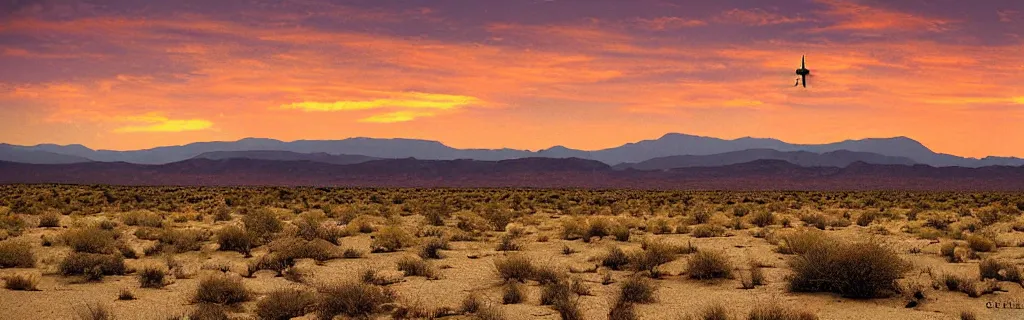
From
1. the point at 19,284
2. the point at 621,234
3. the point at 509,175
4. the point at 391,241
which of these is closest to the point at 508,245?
the point at 391,241

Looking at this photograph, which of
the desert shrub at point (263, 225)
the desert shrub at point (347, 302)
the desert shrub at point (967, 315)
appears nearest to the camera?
the desert shrub at point (967, 315)

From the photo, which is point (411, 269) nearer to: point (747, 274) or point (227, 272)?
point (227, 272)

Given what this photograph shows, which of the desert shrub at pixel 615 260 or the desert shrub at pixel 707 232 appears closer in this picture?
the desert shrub at pixel 615 260

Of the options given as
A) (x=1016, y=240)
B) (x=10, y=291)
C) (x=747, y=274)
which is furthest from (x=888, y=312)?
(x=10, y=291)

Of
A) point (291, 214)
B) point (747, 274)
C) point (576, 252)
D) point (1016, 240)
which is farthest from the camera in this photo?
point (291, 214)

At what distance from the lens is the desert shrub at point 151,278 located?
1483 centimetres

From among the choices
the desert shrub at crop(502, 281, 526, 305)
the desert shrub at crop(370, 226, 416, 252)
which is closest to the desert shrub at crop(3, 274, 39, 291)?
the desert shrub at crop(370, 226, 416, 252)

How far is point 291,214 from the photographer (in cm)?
3562

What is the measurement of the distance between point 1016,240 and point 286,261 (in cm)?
2068

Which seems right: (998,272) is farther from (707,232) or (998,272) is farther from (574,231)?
(574,231)

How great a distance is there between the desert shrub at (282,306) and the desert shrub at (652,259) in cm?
761

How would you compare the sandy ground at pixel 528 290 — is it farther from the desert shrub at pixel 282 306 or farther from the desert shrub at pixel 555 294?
the desert shrub at pixel 282 306

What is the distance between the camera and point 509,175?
16862cm

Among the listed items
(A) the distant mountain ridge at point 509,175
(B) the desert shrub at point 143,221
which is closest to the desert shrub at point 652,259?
(B) the desert shrub at point 143,221
